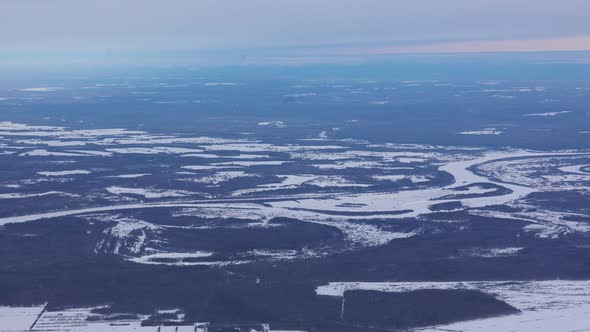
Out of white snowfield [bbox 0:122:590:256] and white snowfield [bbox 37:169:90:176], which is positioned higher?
white snowfield [bbox 37:169:90:176]

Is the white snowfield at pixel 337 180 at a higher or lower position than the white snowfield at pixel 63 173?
lower

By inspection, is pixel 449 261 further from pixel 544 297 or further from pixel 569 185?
pixel 569 185

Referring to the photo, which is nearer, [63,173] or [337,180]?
[337,180]

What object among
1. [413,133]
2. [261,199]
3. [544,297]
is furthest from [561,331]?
[413,133]

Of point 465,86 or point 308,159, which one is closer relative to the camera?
point 308,159

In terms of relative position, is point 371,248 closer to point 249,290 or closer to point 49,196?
point 249,290

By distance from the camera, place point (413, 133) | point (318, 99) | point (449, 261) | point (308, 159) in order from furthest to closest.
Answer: point (318, 99)
point (413, 133)
point (308, 159)
point (449, 261)

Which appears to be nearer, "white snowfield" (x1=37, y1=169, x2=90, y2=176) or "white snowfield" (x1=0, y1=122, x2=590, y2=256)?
"white snowfield" (x1=0, y1=122, x2=590, y2=256)

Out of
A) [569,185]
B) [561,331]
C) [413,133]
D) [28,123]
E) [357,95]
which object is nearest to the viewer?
[561,331]

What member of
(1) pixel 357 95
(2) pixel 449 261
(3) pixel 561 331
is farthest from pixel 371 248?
(1) pixel 357 95

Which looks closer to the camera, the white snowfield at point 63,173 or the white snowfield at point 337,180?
the white snowfield at point 337,180
